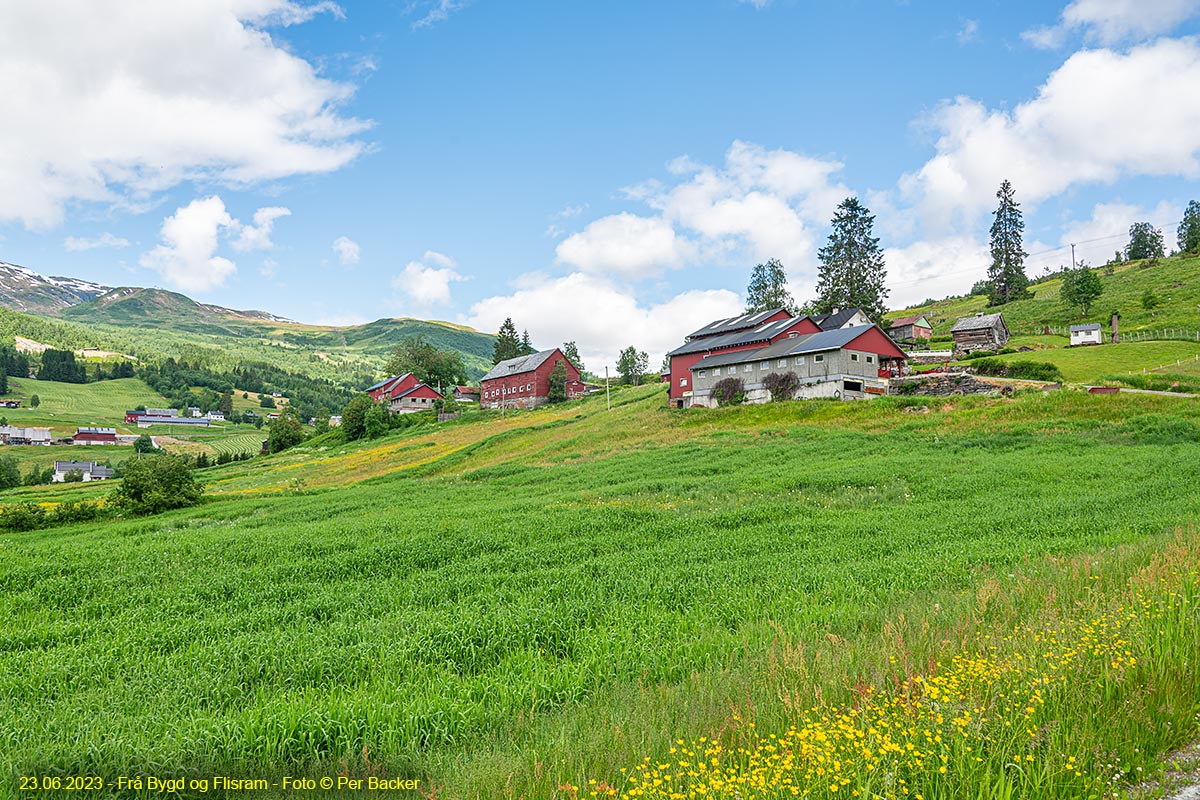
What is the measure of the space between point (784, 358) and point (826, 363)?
166 inches

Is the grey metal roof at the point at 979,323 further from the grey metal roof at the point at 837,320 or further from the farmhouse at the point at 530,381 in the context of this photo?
the farmhouse at the point at 530,381

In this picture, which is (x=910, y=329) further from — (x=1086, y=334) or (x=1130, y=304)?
(x=1086, y=334)

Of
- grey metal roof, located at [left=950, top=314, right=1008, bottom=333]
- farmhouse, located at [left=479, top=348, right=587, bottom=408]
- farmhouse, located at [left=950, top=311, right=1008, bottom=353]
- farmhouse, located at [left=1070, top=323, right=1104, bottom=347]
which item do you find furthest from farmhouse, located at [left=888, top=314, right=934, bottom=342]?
farmhouse, located at [left=479, top=348, right=587, bottom=408]

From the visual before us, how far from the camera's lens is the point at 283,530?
18500 mm

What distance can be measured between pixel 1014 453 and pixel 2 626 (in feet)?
110

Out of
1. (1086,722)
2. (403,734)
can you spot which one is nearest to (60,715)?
(403,734)

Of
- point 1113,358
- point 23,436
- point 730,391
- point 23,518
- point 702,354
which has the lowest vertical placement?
point 23,518

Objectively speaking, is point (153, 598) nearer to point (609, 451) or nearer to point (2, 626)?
point (2, 626)

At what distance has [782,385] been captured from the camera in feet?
174

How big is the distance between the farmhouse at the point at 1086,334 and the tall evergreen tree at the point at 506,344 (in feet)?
298

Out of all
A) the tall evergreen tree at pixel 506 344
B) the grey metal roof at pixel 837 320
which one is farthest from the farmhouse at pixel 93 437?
the grey metal roof at pixel 837 320

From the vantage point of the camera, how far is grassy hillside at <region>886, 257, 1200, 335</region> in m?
70.4

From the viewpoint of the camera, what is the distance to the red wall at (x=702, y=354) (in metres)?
59.7

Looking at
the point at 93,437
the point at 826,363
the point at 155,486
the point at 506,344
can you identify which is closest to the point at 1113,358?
the point at 826,363
